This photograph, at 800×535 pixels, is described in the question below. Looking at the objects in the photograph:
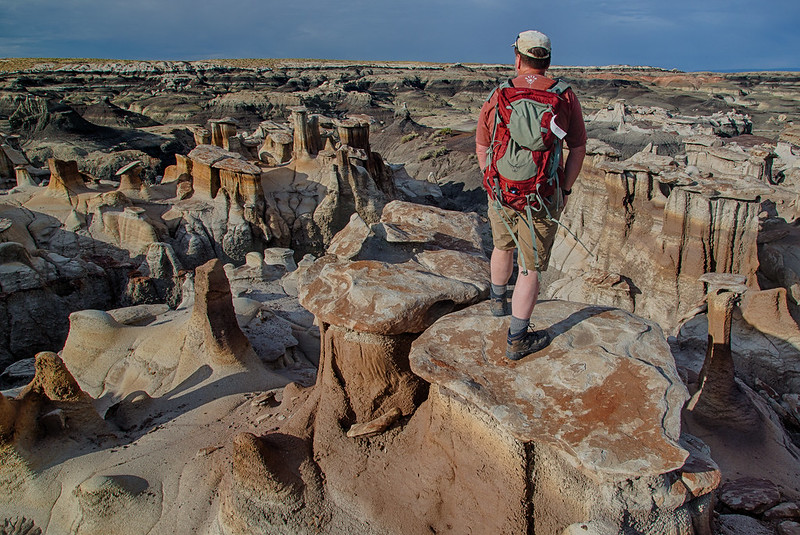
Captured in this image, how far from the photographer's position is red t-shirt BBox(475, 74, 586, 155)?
2570mm

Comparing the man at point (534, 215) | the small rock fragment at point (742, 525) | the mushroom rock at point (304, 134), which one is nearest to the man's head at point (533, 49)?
the man at point (534, 215)

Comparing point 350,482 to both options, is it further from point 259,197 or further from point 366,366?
point 259,197

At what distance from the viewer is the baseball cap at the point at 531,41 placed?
8.51 ft

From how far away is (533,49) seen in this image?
2590 mm

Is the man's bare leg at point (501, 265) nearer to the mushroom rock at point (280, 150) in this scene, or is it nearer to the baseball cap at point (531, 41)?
the baseball cap at point (531, 41)

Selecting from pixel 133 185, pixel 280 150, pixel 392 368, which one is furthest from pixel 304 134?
pixel 392 368

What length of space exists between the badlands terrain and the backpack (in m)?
0.78

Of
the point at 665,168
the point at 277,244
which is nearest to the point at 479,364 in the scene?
the point at 665,168

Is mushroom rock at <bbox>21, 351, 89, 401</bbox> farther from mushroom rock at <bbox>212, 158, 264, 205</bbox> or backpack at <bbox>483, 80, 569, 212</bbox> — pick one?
mushroom rock at <bbox>212, 158, 264, 205</bbox>

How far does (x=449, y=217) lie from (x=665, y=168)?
6931mm

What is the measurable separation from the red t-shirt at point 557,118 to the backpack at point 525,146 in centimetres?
4

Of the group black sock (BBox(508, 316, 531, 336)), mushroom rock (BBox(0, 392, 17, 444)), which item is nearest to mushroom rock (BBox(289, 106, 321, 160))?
mushroom rock (BBox(0, 392, 17, 444))

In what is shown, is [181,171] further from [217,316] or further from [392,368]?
[392,368]

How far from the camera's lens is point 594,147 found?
12.2m
